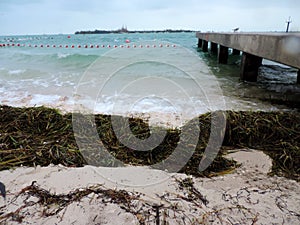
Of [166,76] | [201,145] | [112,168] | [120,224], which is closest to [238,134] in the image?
[201,145]

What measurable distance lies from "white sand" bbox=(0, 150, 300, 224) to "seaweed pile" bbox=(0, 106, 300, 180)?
147mm

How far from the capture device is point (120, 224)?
1410mm

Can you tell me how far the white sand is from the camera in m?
1.45

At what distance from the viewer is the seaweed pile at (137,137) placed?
6.91 feet

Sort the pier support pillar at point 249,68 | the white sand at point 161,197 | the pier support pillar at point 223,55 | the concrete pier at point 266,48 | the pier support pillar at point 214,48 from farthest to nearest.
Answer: the pier support pillar at point 214,48, the pier support pillar at point 223,55, the pier support pillar at point 249,68, the concrete pier at point 266,48, the white sand at point 161,197

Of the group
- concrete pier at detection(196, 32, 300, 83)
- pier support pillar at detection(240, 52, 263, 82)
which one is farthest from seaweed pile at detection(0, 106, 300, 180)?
pier support pillar at detection(240, 52, 263, 82)

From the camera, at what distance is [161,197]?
165 centimetres

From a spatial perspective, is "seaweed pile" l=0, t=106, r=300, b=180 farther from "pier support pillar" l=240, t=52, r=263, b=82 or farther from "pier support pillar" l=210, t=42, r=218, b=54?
"pier support pillar" l=210, t=42, r=218, b=54

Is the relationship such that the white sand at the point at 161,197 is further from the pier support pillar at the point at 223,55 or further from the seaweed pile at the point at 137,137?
the pier support pillar at the point at 223,55

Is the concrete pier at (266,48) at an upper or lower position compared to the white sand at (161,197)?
upper

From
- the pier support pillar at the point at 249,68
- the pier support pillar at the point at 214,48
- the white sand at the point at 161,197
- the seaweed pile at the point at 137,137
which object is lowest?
the white sand at the point at 161,197

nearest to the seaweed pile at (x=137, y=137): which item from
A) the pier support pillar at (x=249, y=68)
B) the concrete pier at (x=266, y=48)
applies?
the concrete pier at (x=266, y=48)

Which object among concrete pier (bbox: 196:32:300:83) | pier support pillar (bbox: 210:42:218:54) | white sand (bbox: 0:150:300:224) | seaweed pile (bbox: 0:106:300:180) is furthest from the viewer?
pier support pillar (bbox: 210:42:218:54)

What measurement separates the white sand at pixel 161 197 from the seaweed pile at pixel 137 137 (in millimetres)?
147
